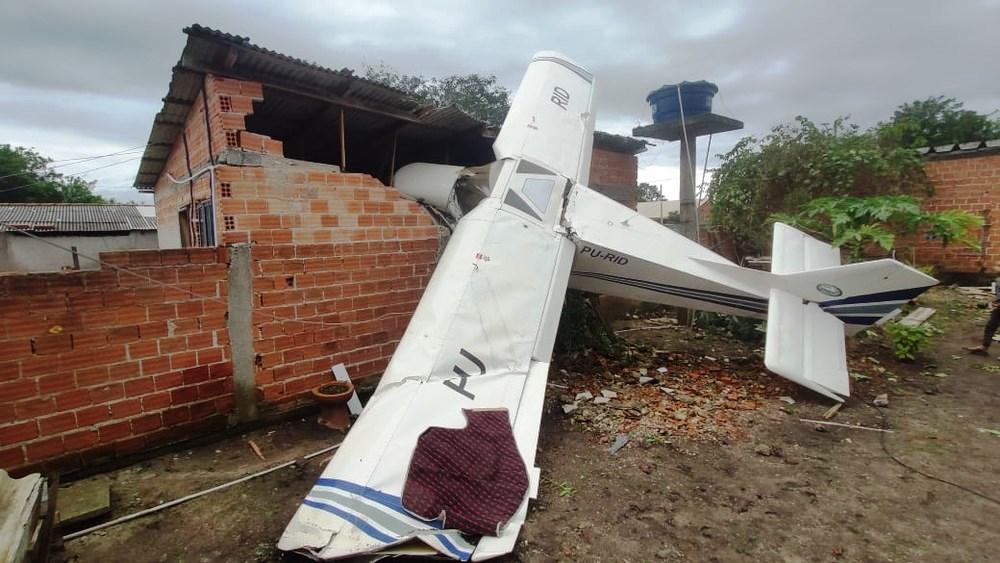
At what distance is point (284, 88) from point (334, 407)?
3051 millimetres

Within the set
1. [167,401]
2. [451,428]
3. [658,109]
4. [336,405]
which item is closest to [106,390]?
[167,401]

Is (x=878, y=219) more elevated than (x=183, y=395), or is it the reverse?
(x=878, y=219)

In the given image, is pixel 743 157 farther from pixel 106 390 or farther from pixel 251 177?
pixel 106 390

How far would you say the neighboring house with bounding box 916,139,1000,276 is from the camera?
25.0 ft

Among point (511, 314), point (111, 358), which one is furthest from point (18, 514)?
point (511, 314)

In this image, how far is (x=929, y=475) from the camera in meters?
2.95

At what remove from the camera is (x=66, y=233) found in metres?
A: 11.1

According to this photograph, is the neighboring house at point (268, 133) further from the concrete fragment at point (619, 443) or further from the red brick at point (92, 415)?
the concrete fragment at point (619, 443)

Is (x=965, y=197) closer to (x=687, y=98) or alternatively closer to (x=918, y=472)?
(x=687, y=98)

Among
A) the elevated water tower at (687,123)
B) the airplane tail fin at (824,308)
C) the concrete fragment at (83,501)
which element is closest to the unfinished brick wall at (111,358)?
the concrete fragment at (83,501)

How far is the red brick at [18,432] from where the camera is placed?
2.74 meters

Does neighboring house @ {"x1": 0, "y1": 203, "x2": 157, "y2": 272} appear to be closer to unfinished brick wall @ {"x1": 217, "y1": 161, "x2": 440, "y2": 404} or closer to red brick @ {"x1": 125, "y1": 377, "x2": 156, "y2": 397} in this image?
red brick @ {"x1": 125, "y1": 377, "x2": 156, "y2": 397}

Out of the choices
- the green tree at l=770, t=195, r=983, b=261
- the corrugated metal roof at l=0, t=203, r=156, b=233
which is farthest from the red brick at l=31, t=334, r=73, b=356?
the corrugated metal roof at l=0, t=203, r=156, b=233

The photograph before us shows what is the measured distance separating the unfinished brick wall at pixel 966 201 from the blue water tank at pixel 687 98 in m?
4.57
